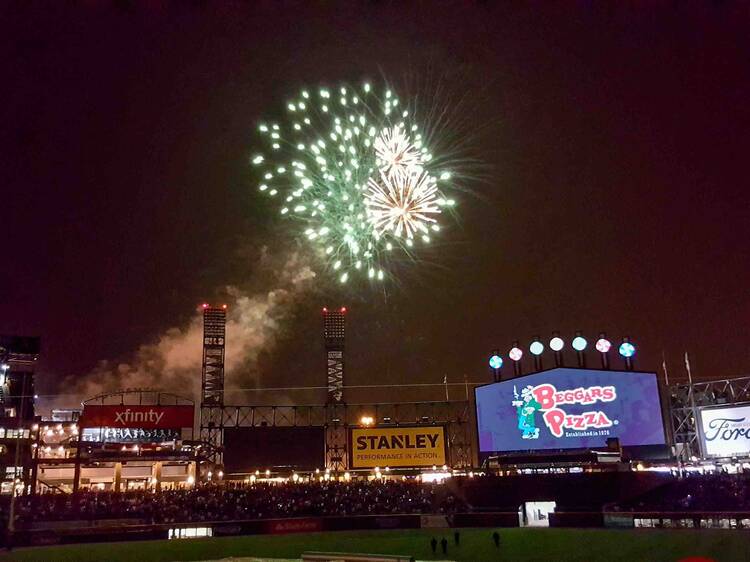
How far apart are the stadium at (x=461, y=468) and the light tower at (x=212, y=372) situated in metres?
5.95

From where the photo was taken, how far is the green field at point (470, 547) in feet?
97.4

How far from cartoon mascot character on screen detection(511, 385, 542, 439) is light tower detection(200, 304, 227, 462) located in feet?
101

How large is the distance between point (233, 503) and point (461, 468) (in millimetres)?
19977

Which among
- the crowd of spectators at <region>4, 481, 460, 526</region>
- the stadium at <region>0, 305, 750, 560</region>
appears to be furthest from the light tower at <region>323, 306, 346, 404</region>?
the crowd of spectators at <region>4, 481, 460, 526</region>

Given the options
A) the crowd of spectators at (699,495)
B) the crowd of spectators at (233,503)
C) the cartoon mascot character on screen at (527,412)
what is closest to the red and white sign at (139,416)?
the crowd of spectators at (233,503)

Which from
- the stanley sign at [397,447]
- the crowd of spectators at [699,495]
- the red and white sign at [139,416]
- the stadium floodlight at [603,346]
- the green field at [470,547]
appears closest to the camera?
the green field at [470,547]

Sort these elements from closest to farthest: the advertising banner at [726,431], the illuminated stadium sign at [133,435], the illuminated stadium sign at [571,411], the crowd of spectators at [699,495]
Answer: the crowd of spectators at [699,495]
the advertising banner at [726,431]
the illuminated stadium sign at [571,411]
the illuminated stadium sign at [133,435]

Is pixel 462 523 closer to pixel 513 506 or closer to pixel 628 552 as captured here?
pixel 513 506

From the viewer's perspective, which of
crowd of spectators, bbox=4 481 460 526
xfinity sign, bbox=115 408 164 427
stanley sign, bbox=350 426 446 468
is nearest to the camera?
crowd of spectators, bbox=4 481 460 526

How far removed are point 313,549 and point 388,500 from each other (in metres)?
12.5

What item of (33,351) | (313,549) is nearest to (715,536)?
(313,549)

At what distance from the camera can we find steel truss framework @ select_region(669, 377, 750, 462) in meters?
42.6

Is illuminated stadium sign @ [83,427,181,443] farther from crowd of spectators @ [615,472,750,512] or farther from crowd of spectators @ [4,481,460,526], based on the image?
crowd of spectators @ [615,472,750,512]

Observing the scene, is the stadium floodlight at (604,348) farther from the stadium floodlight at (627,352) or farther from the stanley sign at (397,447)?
the stanley sign at (397,447)
